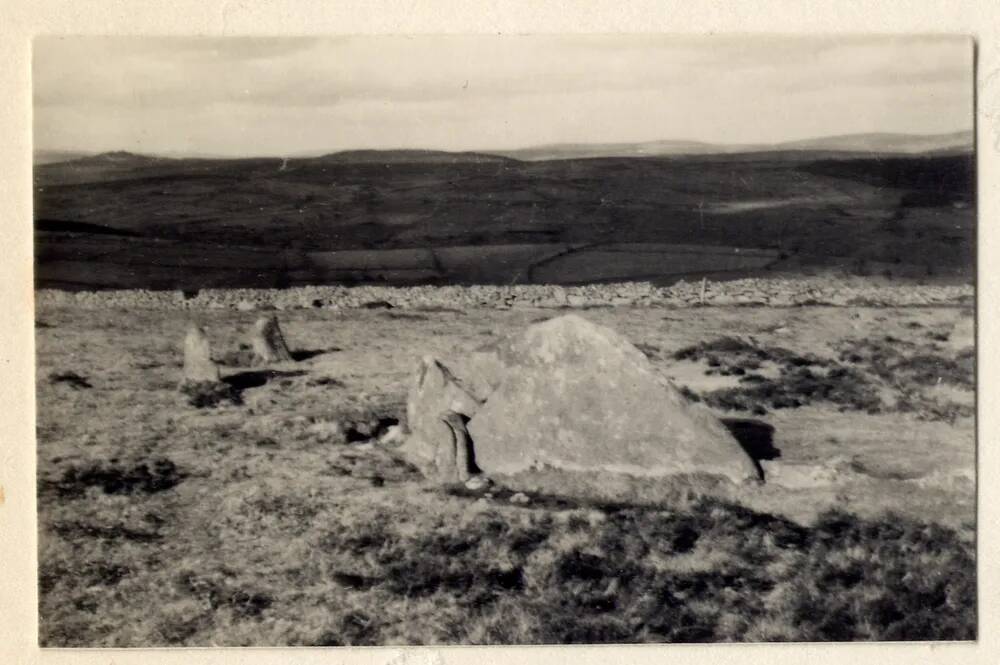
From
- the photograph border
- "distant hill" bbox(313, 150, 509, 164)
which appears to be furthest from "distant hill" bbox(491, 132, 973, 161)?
the photograph border

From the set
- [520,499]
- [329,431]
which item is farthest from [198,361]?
[520,499]

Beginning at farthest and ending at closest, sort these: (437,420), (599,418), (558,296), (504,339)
→ 1. (558,296)
2. (504,339)
3. (437,420)
4. (599,418)

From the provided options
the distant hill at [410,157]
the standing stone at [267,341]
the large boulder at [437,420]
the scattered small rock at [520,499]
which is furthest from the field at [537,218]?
the scattered small rock at [520,499]

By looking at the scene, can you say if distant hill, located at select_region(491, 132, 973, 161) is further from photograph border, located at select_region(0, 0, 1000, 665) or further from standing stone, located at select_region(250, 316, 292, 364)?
standing stone, located at select_region(250, 316, 292, 364)

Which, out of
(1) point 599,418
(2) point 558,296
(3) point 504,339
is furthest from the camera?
(2) point 558,296

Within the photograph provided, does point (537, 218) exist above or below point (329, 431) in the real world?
above

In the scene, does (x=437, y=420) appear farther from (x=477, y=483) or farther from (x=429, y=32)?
(x=429, y=32)

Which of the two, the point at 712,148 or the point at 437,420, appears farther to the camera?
the point at 712,148

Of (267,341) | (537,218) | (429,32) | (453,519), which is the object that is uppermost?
(429,32)
